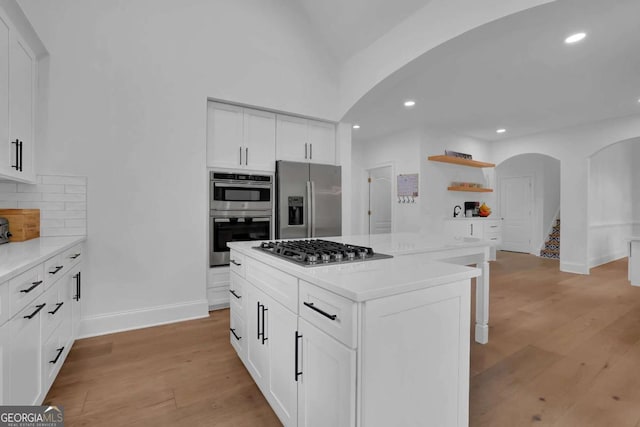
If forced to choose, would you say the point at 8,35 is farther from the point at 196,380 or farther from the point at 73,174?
the point at 196,380

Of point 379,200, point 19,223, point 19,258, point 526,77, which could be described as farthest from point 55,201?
point 379,200

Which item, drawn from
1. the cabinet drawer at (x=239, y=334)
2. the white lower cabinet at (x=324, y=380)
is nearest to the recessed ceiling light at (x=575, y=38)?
the white lower cabinet at (x=324, y=380)

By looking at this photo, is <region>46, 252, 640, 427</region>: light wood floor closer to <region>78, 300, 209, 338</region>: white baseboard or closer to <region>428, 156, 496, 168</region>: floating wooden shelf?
<region>78, 300, 209, 338</region>: white baseboard

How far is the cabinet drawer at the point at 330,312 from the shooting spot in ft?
3.23

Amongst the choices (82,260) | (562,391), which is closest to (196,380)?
(82,260)

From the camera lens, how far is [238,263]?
2105 millimetres

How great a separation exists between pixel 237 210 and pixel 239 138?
81 cm

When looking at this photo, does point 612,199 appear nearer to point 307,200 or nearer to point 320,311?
point 307,200

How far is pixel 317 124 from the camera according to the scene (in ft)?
13.1

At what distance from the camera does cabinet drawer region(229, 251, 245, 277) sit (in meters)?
2.01

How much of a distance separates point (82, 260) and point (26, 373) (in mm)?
1485

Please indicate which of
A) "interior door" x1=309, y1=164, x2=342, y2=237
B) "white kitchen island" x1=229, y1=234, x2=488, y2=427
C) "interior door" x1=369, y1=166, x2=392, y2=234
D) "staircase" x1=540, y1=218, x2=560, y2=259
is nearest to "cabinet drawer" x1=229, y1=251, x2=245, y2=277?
"white kitchen island" x1=229, y1=234, x2=488, y2=427

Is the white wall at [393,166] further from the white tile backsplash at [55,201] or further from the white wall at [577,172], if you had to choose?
the white tile backsplash at [55,201]

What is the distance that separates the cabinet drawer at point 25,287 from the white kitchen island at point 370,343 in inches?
41.4
